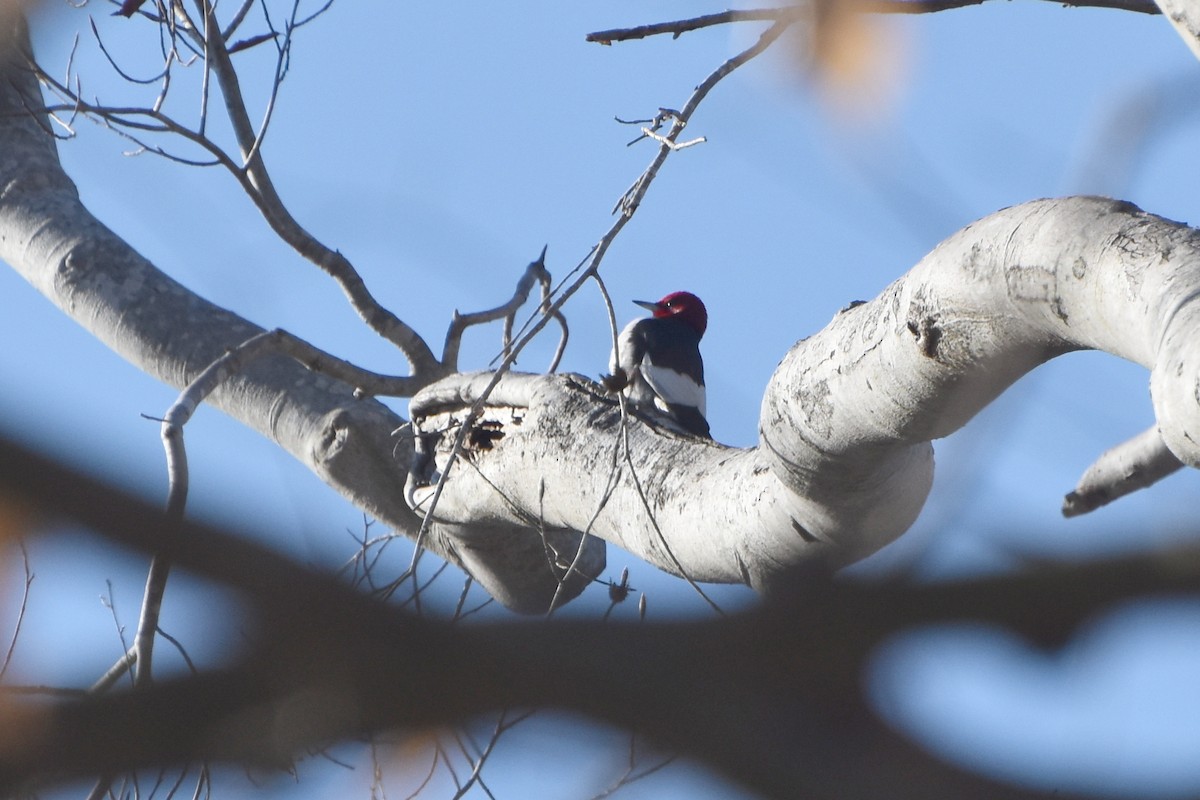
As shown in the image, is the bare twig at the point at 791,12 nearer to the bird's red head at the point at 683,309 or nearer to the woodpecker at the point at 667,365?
the woodpecker at the point at 667,365

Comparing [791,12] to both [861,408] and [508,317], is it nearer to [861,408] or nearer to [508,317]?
[861,408]

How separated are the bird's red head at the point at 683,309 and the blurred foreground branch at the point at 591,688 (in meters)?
8.29

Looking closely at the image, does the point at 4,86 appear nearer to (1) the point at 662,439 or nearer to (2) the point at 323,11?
(2) the point at 323,11

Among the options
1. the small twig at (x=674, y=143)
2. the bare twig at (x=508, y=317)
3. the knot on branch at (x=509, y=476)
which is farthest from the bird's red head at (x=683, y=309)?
the small twig at (x=674, y=143)

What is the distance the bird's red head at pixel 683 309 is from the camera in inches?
357

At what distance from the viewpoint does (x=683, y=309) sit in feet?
30.3

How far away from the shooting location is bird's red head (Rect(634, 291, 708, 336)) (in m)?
9.08

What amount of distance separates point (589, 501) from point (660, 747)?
235 cm

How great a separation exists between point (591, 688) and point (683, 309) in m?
8.66

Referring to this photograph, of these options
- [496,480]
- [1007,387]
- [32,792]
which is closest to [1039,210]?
[1007,387]

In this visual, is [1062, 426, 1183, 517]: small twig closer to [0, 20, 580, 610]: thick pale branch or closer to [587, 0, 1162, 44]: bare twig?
[587, 0, 1162, 44]: bare twig

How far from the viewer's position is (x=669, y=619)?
687 millimetres

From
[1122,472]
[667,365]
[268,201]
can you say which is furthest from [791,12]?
[667,365]

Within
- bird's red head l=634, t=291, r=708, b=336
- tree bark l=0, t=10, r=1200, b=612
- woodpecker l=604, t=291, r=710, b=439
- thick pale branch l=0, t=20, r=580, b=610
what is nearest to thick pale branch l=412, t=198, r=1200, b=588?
tree bark l=0, t=10, r=1200, b=612
